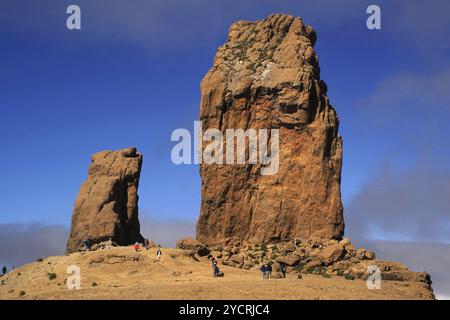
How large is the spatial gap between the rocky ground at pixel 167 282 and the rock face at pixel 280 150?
19.4 feet

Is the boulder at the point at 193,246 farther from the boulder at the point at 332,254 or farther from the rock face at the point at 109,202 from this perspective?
the rock face at the point at 109,202

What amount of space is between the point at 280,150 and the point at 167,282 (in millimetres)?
20554

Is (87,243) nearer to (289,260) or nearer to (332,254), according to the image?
(289,260)

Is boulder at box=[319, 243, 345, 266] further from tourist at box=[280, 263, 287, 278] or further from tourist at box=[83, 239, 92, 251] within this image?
tourist at box=[83, 239, 92, 251]

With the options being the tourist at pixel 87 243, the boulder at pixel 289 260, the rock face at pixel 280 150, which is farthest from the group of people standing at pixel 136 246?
the boulder at pixel 289 260

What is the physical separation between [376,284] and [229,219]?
1803cm

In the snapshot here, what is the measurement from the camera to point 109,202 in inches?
2506

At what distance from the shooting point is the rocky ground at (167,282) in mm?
34094

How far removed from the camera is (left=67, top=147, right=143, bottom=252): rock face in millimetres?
61500

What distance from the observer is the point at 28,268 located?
4991 centimetres

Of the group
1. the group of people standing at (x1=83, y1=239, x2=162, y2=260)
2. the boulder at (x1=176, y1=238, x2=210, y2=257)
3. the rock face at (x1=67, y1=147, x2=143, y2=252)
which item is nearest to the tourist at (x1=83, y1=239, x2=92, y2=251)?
the group of people standing at (x1=83, y1=239, x2=162, y2=260)
